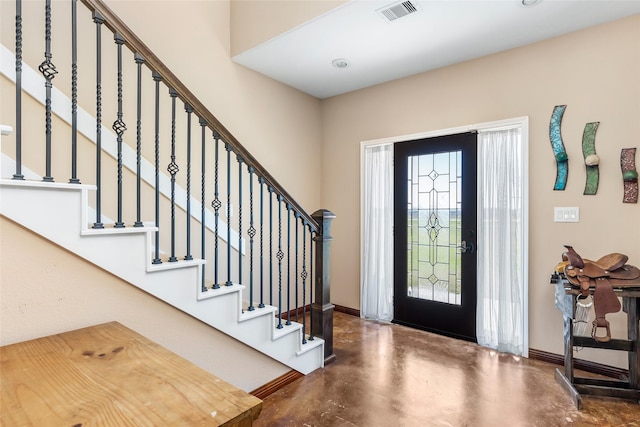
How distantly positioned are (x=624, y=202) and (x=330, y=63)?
9.19ft

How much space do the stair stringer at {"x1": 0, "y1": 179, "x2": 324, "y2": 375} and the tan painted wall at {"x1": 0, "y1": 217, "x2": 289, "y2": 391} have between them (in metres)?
0.06

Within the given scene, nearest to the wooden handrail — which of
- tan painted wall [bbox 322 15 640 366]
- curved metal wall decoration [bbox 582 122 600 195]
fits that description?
tan painted wall [bbox 322 15 640 366]

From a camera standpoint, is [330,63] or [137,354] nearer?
[137,354]

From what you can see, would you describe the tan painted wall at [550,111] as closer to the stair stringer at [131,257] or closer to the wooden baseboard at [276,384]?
the wooden baseboard at [276,384]

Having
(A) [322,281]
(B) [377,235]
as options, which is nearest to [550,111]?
(B) [377,235]

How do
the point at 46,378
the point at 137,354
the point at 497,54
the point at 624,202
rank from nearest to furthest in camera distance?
the point at 46,378, the point at 137,354, the point at 624,202, the point at 497,54

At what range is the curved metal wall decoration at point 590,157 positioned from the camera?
2.65 metres

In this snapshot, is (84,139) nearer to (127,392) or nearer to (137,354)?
(137,354)

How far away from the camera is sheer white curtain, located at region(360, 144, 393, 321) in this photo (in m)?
3.85

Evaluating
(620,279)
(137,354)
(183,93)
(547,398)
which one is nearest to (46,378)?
(137,354)

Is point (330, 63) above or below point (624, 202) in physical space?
above

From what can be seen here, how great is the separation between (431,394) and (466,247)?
1.53 meters

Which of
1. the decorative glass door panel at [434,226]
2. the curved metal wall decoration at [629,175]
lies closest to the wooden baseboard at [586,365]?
the decorative glass door panel at [434,226]

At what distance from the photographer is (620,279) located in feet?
7.22
